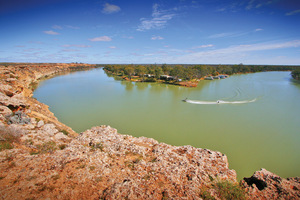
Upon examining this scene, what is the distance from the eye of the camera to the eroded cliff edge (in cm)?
538

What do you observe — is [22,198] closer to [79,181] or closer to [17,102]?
[79,181]

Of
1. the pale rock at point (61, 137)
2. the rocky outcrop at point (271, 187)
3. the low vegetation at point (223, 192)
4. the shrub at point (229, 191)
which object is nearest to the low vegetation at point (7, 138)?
the pale rock at point (61, 137)

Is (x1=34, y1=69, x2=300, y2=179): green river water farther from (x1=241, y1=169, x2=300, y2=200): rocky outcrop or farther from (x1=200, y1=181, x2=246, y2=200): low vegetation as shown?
(x1=200, y1=181, x2=246, y2=200): low vegetation

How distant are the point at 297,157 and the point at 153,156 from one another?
12903 mm

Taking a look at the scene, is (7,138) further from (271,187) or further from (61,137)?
(271,187)

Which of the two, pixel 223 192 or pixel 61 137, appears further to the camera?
pixel 61 137

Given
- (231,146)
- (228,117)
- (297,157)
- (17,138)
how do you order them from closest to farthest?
(17,138) < (297,157) < (231,146) < (228,117)

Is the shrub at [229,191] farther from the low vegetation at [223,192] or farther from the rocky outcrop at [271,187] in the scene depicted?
the rocky outcrop at [271,187]

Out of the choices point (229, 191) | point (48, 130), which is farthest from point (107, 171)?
point (48, 130)

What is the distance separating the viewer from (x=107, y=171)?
259 inches

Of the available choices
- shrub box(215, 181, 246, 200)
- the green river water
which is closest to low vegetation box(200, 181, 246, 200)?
shrub box(215, 181, 246, 200)

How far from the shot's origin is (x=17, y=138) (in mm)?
8094

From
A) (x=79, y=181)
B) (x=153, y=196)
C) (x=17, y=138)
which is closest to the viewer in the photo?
(x=153, y=196)

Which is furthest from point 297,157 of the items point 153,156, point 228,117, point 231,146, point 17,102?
point 17,102
